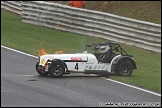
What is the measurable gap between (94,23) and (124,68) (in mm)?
7515

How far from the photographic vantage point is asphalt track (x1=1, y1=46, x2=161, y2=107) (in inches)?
494

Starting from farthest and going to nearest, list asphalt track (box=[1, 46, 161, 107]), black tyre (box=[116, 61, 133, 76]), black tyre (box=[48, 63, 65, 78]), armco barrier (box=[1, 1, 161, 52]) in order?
armco barrier (box=[1, 1, 161, 52]) < black tyre (box=[116, 61, 133, 76]) < black tyre (box=[48, 63, 65, 78]) < asphalt track (box=[1, 46, 161, 107])

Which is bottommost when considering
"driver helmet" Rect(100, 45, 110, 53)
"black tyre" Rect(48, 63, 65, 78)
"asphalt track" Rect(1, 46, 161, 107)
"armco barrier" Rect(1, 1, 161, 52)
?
"asphalt track" Rect(1, 46, 161, 107)

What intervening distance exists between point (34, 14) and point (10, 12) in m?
3.40

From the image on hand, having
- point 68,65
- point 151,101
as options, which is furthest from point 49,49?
point 151,101

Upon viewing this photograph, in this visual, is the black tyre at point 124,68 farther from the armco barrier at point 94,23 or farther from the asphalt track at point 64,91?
the armco barrier at point 94,23

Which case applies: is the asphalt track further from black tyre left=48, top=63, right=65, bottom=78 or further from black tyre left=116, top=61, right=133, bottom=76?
black tyre left=116, top=61, right=133, bottom=76

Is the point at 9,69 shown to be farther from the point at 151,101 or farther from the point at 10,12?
the point at 10,12

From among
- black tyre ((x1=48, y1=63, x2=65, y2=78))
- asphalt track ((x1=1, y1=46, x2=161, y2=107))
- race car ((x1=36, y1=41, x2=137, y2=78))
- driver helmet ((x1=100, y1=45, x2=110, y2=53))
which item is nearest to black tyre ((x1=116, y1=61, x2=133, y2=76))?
race car ((x1=36, y1=41, x2=137, y2=78))

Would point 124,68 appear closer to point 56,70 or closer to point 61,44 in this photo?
point 56,70

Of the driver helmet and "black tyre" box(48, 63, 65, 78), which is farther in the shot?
the driver helmet

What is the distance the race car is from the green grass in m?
0.32

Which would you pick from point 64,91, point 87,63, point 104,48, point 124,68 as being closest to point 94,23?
point 104,48

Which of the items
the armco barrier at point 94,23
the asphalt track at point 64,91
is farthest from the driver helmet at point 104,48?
the armco barrier at point 94,23
